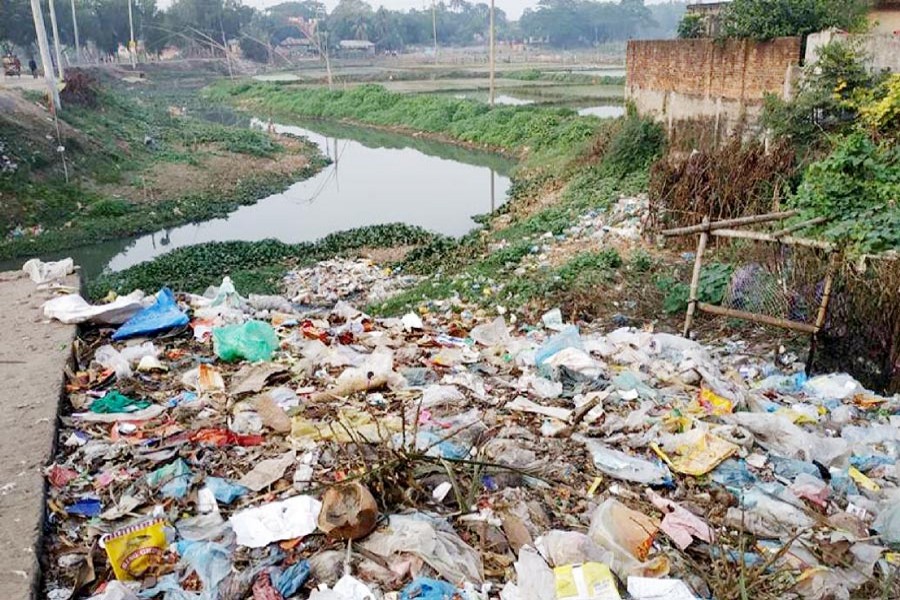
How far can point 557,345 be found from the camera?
4.71 m

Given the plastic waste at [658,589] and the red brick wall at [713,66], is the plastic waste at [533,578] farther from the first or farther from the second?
the red brick wall at [713,66]

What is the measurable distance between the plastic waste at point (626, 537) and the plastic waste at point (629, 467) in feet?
0.95

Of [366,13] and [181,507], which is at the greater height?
[366,13]

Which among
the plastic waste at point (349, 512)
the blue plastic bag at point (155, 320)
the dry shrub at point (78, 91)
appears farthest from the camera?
the dry shrub at point (78, 91)

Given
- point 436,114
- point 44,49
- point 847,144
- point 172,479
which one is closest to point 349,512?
point 172,479

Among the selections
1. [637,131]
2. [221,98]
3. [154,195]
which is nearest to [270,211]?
[154,195]

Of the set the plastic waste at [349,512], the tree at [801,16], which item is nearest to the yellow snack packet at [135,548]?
the plastic waste at [349,512]

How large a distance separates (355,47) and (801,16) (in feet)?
174

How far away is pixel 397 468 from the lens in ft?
9.12

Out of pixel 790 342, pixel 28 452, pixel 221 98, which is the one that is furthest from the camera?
pixel 221 98

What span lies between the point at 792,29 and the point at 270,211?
9.85 meters

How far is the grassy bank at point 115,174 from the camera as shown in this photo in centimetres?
1164

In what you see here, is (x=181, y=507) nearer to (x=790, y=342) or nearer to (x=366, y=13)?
(x=790, y=342)

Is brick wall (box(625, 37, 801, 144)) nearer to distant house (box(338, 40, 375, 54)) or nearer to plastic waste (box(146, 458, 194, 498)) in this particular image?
plastic waste (box(146, 458, 194, 498))
